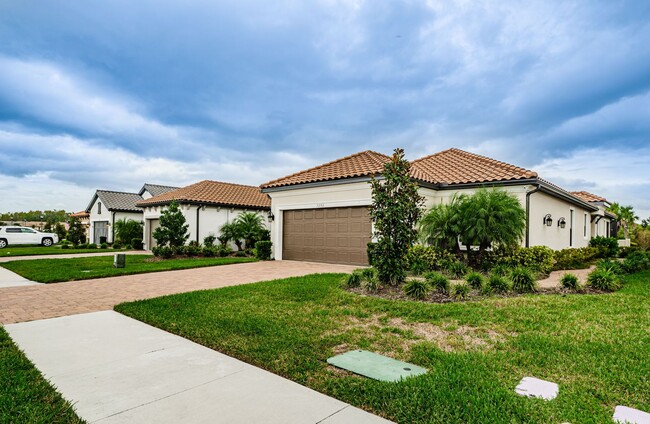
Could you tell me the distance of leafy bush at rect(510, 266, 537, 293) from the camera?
750 cm

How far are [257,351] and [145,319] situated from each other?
2.69m

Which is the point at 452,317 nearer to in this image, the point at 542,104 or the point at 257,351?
the point at 257,351

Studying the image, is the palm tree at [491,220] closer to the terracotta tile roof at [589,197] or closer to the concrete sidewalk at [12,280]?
the concrete sidewalk at [12,280]

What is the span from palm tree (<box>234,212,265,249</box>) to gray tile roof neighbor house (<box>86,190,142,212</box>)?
15.2 m

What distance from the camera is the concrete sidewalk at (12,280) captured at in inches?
376

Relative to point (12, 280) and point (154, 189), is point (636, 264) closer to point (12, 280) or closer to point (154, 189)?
point (12, 280)

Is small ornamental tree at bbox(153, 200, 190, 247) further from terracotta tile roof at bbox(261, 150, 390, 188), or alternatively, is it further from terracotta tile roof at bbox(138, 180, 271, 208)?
terracotta tile roof at bbox(261, 150, 390, 188)

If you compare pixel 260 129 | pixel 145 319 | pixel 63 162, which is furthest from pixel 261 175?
pixel 145 319

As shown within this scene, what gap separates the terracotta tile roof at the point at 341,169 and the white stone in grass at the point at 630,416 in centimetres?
1061

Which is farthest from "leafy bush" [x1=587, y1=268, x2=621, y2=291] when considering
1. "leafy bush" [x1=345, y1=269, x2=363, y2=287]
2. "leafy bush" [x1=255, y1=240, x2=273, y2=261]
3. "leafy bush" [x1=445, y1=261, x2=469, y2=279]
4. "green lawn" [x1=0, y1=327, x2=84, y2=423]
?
"leafy bush" [x1=255, y1=240, x2=273, y2=261]

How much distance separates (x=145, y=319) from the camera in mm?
5867

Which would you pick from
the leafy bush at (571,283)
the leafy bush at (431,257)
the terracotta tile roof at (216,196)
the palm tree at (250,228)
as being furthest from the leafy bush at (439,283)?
the terracotta tile roof at (216,196)

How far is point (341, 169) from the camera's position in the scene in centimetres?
1514

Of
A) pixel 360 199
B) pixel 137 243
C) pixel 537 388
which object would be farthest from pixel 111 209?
pixel 537 388
